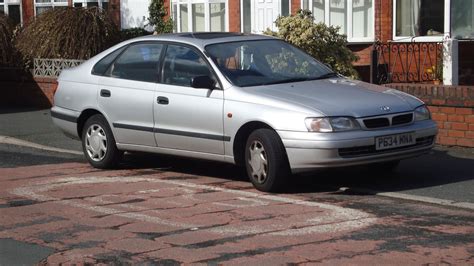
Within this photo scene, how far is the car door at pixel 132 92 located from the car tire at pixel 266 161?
1.50 meters

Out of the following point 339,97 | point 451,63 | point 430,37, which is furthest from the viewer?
point 430,37

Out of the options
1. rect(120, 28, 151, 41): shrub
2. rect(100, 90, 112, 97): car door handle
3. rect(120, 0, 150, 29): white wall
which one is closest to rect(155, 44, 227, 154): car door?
rect(100, 90, 112, 97): car door handle

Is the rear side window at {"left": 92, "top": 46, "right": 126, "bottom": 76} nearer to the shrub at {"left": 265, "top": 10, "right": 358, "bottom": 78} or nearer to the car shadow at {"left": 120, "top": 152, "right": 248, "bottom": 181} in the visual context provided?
the car shadow at {"left": 120, "top": 152, "right": 248, "bottom": 181}

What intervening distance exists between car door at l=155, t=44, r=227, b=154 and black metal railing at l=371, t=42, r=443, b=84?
5.03 meters

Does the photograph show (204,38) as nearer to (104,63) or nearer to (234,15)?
(104,63)

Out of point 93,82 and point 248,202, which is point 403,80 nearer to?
point 93,82

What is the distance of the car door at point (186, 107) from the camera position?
9281 mm

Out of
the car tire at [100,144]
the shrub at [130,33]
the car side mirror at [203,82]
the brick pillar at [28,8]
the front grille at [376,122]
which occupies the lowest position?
the car tire at [100,144]

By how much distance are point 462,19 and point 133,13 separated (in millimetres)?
9570

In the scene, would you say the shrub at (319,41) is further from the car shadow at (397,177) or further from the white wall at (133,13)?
the white wall at (133,13)

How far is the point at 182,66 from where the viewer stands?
32.3 ft

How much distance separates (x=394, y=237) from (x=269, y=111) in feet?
7.37

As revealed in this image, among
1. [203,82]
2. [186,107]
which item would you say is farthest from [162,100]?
[203,82]

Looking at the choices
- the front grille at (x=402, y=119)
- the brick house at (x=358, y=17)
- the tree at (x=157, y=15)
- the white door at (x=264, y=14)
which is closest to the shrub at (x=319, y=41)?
the brick house at (x=358, y=17)
